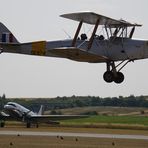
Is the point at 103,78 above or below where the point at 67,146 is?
above

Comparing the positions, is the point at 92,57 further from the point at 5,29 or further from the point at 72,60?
the point at 5,29

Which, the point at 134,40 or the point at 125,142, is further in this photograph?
the point at 125,142

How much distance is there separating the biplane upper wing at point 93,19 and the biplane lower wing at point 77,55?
193 cm

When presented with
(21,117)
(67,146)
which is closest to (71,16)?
(67,146)

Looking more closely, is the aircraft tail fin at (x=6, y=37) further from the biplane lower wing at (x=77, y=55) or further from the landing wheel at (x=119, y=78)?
the landing wheel at (x=119, y=78)

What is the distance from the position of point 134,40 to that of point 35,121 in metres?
80.1

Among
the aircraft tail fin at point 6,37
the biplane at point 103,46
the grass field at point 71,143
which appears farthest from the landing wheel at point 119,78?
the grass field at point 71,143

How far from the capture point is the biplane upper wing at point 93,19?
1325 inches

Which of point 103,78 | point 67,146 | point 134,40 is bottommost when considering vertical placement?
point 67,146

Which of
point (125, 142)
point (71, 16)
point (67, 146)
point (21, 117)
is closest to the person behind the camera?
point (71, 16)

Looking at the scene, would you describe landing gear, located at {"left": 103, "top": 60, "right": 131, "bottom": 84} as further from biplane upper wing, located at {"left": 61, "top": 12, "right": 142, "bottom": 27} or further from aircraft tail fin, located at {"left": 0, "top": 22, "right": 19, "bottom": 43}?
aircraft tail fin, located at {"left": 0, "top": 22, "right": 19, "bottom": 43}

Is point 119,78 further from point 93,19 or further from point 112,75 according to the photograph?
point 93,19

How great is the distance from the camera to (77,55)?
33.7m

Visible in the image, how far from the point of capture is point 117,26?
35.7m
